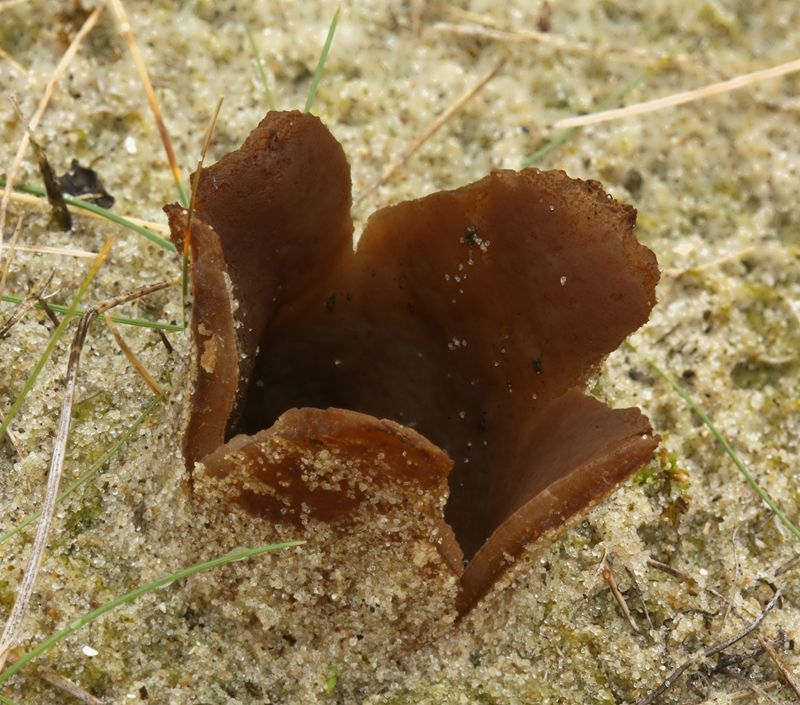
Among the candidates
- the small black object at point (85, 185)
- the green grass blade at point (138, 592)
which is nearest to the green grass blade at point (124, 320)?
the small black object at point (85, 185)

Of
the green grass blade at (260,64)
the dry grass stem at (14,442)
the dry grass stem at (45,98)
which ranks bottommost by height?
the dry grass stem at (14,442)

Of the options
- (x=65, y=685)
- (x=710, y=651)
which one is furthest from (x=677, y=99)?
(x=65, y=685)

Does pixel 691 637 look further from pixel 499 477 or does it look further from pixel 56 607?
pixel 56 607

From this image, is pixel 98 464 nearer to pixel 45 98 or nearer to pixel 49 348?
pixel 49 348

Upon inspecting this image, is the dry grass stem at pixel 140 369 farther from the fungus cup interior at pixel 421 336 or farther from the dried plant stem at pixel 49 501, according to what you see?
the fungus cup interior at pixel 421 336

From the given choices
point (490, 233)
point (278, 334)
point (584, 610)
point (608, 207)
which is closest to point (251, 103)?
point (278, 334)

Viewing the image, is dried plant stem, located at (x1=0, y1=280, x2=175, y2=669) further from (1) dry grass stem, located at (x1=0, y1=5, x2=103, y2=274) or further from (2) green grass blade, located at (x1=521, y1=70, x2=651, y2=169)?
(2) green grass blade, located at (x1=521, y1=70, x2=651, y2=169)
